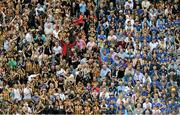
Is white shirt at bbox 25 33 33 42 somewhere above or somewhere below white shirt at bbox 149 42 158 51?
above

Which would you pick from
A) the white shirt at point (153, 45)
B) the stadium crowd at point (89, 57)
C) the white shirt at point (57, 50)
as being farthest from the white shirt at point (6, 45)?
the white shirt at point (153, 45)

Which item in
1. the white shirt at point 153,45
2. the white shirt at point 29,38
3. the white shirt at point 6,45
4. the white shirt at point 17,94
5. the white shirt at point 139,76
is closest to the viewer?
the white shirt at point 17,94

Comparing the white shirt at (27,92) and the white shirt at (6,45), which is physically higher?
the white shirt at (6,45)

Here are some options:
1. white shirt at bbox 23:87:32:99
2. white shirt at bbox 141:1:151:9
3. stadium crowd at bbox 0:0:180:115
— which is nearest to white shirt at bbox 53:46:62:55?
stadium crowd at bbox 0:0:180:115

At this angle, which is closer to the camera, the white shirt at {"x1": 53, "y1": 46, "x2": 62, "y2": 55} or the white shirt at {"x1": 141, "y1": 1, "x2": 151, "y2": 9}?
the white shirt at {"x1": 53, "y1": 46, "x2": 62, "y2": 55}

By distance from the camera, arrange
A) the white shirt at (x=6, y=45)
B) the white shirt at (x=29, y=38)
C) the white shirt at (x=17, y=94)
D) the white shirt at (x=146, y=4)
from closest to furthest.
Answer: the white shirt at (x=17, y=94) → the white shirt at (x=6, y=45) → the white shirt at (x=29, y=38) → the white shirt at (x=146, y=4)

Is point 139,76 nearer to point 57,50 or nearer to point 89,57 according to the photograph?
point 89,57

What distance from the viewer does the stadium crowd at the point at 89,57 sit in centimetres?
4166

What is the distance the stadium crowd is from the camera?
137ft

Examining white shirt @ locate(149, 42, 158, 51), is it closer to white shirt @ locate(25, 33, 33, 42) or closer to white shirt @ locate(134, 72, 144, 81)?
white shirt @ locate(134, 72, 144, 81)

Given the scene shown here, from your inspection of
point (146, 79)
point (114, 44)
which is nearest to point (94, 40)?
point (114, 44)

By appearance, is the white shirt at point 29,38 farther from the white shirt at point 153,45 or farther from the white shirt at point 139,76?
the white shirt at point 153,45

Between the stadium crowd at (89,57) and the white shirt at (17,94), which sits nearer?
the stadium crowd at (89,57)

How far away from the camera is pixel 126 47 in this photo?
149 ft
